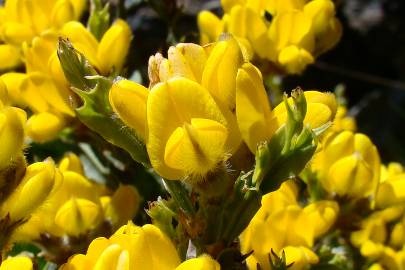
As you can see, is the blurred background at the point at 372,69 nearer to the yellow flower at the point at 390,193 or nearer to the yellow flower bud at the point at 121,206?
the yellow flower at the point at 390,193

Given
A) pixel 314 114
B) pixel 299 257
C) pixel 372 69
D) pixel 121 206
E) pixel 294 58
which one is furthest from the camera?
pixel 372 69

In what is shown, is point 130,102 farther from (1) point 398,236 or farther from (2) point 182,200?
(1) point 398,236

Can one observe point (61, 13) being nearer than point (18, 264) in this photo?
No

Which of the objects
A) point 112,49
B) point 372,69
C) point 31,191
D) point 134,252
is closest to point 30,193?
point 31,191

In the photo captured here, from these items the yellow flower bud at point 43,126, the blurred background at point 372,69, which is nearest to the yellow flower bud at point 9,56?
the yellow flower bud at point 43,126

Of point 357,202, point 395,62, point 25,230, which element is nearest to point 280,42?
point 357,202

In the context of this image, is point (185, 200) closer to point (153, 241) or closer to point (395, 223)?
point (153, 241)
